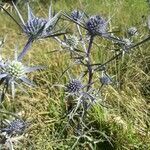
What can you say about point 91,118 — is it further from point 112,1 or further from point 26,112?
point 112,1

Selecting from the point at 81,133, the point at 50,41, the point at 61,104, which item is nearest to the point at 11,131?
the point at 81,133

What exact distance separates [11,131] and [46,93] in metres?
1.16

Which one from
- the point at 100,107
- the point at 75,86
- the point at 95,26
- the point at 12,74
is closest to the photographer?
the point at 12,74

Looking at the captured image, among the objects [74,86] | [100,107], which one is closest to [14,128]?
[74,86]

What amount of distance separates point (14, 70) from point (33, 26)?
0.17 m

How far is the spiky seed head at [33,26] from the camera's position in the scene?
4.92ft

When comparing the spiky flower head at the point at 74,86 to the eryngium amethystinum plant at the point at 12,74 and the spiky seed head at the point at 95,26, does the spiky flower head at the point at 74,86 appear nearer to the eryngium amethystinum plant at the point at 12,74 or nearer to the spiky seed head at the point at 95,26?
the spiky seed head at the point at 95,26

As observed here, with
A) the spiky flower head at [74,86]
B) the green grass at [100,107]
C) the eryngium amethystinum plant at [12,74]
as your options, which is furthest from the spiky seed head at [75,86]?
the eryngium amethystinum plant at [12,74]

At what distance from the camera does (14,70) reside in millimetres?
1488

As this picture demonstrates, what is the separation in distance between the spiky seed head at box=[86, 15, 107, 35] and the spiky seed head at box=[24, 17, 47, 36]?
46 cm

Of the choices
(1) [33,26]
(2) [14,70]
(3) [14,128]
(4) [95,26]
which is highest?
(4) [95,26]

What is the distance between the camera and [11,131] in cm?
205

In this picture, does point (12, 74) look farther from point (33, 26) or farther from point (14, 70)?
point (33, 26)

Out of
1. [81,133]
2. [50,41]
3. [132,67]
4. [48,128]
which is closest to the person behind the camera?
[81,133]
